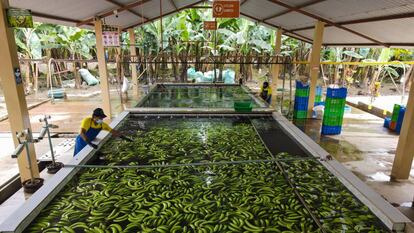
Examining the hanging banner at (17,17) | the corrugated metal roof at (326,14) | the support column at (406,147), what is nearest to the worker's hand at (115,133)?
the hanging banner at (17,17)

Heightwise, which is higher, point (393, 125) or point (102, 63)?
point (102, 63)

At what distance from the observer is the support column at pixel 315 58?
8.73 m

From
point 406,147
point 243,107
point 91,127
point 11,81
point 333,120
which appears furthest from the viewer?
point 333,120

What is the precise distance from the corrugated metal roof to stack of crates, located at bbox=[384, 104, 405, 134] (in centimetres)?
189

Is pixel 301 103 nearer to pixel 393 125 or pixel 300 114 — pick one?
pixel 300 114

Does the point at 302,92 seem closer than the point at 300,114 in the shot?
Yes

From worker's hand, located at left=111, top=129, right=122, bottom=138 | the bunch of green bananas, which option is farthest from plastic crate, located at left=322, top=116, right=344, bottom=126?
worker's hand, located at left=111, top=129, right=122, bottom=138

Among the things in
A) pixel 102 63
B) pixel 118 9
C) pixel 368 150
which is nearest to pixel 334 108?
pixel 368 150

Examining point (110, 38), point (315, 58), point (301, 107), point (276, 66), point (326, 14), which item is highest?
point (326, 14)

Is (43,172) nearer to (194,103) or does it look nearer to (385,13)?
(194,103)

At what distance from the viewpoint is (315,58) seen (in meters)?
9.27

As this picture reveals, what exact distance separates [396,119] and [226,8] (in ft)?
20.1

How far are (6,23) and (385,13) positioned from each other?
23.6 ft

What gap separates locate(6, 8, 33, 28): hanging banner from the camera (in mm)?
4023
